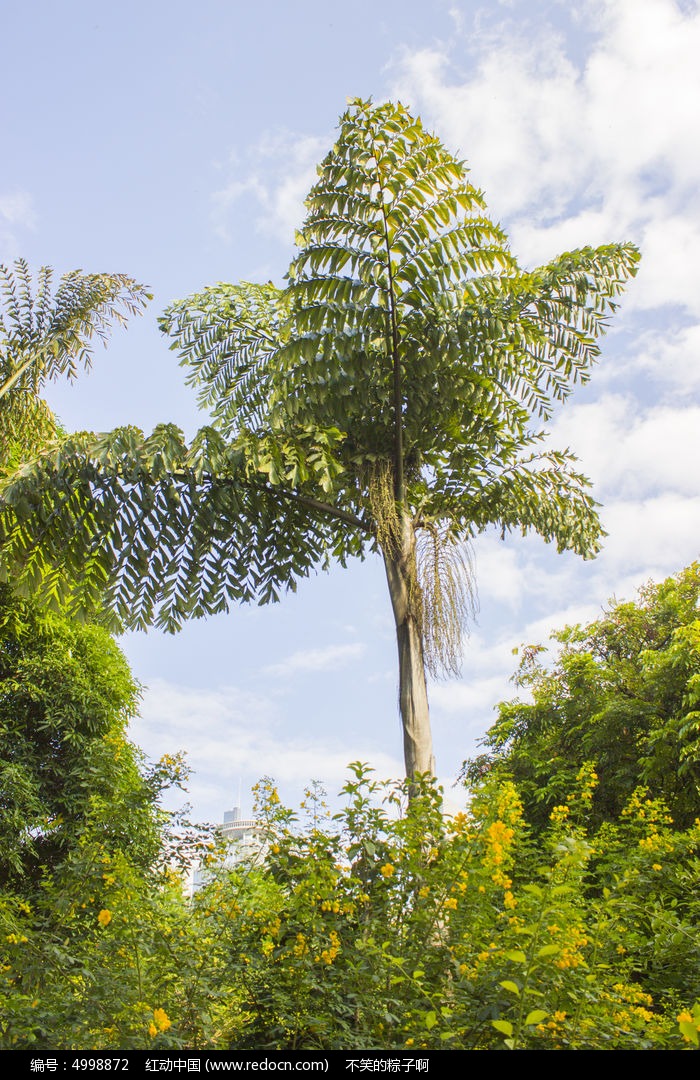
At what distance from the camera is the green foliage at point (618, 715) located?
748 cm

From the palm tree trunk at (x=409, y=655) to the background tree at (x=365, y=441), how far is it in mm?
14

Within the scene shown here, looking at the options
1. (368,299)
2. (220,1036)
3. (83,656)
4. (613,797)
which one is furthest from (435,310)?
(83,656)

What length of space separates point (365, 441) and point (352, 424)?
168 millimetres

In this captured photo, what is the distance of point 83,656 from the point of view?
10.4m

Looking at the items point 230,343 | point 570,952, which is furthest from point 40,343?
point 570,952

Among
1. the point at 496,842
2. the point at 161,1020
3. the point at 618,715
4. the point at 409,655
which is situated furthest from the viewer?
the point at 618,715

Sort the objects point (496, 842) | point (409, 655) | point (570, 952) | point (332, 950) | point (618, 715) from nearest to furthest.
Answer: point (570, 952), point (332, 950), point (496, 842), point (409, 655), point (618, 715)

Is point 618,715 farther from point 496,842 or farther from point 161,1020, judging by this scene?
point 161,1020

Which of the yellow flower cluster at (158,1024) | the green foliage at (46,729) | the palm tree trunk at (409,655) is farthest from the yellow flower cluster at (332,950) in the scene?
the green foliage at (46,729)

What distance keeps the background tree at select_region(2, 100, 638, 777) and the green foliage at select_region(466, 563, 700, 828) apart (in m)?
2.11

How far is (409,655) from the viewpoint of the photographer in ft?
17.3

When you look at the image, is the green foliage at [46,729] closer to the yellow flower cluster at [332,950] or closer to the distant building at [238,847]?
the distant building at [238,847]

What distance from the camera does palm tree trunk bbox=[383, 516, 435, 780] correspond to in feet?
16.4

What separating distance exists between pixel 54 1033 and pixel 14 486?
3386 millimetres
